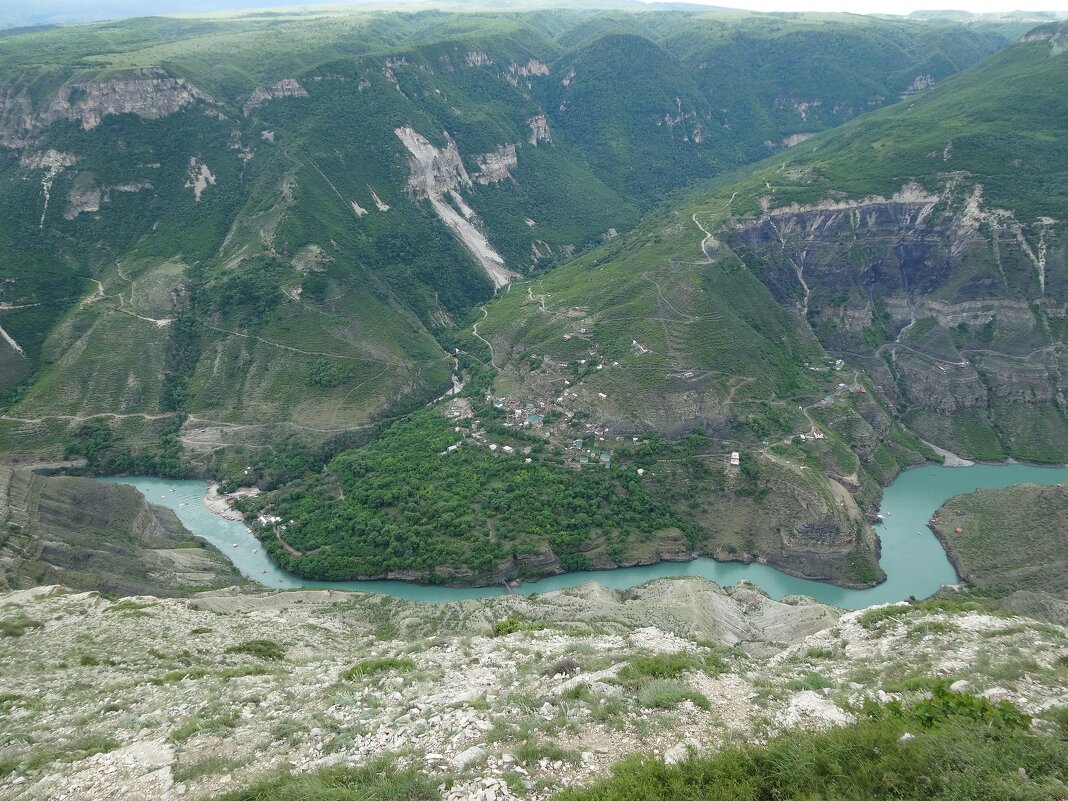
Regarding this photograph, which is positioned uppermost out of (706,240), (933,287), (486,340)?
(706,240)

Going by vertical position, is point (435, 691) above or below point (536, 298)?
above

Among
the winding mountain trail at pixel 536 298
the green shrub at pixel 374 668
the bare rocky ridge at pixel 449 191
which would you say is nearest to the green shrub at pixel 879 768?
the green shrub at pixel 374 668

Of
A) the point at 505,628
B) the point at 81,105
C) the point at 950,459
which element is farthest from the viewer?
the point at 81,105

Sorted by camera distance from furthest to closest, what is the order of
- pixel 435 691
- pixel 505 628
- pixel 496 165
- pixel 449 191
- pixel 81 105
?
pixel 496 165, pixel 449 191, pixel 81 105, pixel 505 628, pixel 435 691

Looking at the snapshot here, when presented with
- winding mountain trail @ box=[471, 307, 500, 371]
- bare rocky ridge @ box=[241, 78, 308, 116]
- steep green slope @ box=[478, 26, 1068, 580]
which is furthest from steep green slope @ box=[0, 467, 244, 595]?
bare rocky ridge @ box=[241, 78, 308, 116]

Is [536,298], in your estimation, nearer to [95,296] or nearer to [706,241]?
[706,241]

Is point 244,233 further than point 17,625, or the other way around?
point 244,233

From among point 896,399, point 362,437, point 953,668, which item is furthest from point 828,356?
point 953,668

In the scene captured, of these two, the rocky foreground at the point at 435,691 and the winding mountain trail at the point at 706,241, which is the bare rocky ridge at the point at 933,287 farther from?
the rocky foreground at the point at 435,691

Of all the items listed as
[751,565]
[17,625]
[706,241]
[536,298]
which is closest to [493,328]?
[536,298]
